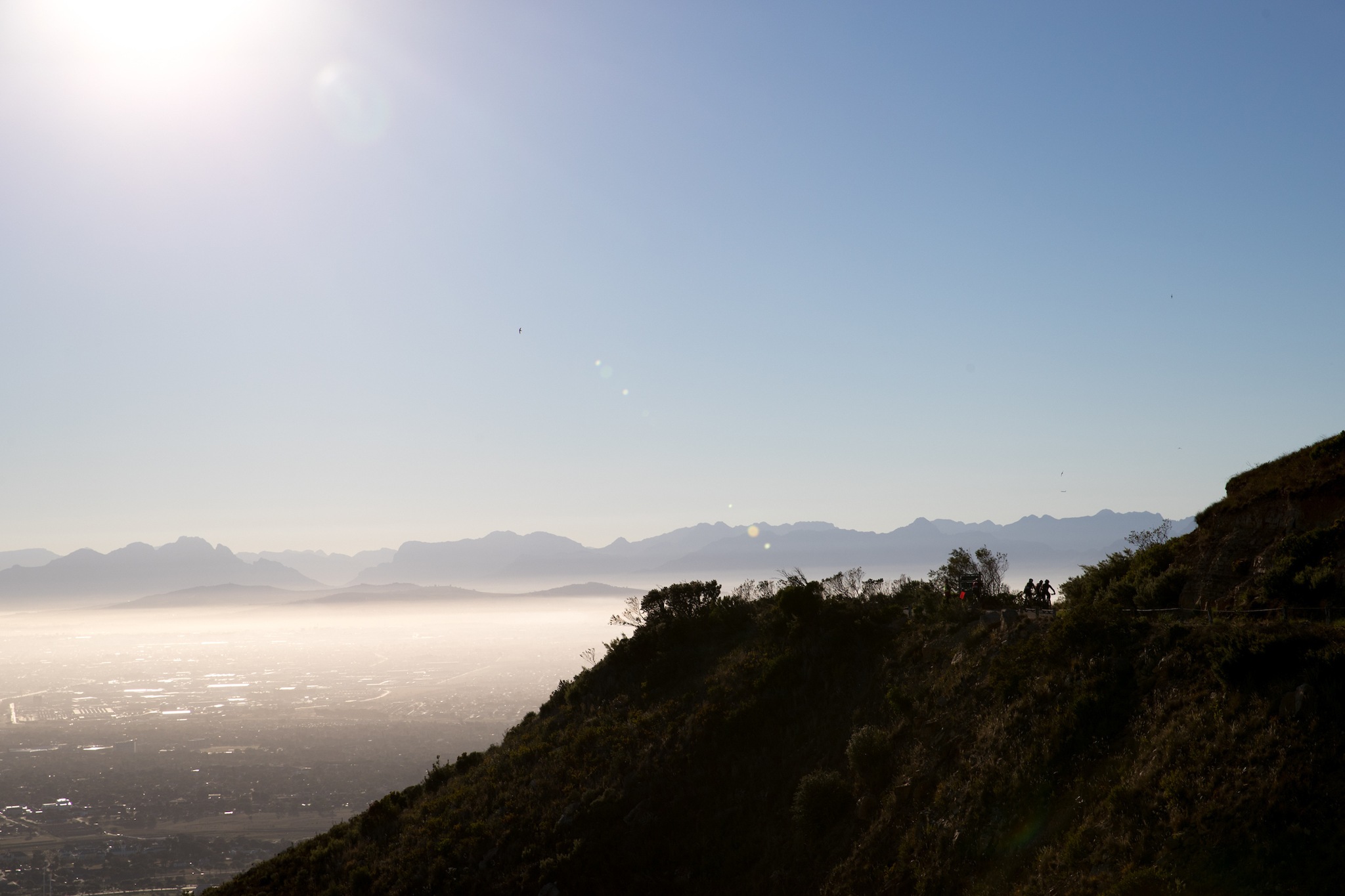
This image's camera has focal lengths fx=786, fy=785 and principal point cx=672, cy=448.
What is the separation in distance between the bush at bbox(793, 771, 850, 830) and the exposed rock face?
15436 mm

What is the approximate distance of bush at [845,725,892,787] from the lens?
29594mm

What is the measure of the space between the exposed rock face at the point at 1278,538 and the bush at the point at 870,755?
43.2 feet

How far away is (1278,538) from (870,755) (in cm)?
1790

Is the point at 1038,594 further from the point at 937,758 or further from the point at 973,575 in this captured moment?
the point at 937,758

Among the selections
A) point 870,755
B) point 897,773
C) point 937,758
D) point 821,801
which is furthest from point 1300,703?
point 821,801

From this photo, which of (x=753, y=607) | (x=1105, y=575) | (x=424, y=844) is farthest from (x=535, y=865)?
(x=1105, y=575)

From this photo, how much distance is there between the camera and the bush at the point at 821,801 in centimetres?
2939

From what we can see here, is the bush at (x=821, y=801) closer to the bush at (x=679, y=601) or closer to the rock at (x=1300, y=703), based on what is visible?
the rock at (x=1300, y=703)

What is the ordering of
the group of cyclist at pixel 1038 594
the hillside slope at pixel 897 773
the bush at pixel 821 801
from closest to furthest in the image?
1. the hillside slope at pixel 897 773
2. the bush at pixel 821 801
3. the group of cyclist at pixel 1038 594

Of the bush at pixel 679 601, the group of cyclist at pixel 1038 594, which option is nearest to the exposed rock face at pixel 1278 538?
the group of cyclist at pixel 1038 594

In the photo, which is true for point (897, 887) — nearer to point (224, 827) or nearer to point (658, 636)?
point (658, 636)

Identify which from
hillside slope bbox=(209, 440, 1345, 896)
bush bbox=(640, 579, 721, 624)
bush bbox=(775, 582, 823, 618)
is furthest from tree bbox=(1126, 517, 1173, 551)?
bush bbox=(640, 579, 721, 624)

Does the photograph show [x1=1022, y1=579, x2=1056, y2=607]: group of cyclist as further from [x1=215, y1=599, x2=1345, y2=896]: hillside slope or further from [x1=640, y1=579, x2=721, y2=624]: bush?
[x1=640, y1=579, x2=721, y2=624]: bush

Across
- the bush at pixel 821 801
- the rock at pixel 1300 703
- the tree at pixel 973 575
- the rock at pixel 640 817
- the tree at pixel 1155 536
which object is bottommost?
the rock at pixel 640 817
